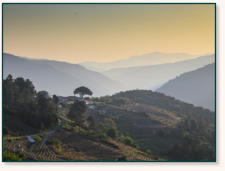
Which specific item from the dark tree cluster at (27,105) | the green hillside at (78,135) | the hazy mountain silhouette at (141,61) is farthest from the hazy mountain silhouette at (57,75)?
the green hillside at (78,135)

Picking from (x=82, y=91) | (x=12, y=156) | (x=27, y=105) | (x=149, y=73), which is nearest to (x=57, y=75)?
(x=82, y=91)

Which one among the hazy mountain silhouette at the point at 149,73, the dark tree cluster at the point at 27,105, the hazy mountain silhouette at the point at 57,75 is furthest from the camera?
the hazy mountain silhouette at the point at 149,73

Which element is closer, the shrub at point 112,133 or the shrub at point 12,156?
the shrub at point 12,156

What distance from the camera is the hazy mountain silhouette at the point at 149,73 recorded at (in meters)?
17.4

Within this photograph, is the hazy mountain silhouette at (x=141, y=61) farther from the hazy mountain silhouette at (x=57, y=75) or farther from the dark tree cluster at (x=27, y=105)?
the dark tree cluster at (x=27, y=105)

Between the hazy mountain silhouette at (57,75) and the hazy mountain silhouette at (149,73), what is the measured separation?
909mm

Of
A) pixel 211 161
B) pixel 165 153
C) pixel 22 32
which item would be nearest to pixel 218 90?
pixel 211 161

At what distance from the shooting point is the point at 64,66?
57.1 feet

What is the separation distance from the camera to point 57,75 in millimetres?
18844

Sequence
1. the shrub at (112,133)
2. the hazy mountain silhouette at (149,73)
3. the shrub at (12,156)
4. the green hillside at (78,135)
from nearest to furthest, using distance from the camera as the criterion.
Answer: the shrub at (12,156)
the green hillside at (78,135)
the hazy mountain silhouette at (149,73)
the shrub at (112,133)

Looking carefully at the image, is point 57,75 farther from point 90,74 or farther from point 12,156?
point 12,156

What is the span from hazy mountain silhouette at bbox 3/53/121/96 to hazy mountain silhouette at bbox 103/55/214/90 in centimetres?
91

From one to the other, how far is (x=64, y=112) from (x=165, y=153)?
9840 mm

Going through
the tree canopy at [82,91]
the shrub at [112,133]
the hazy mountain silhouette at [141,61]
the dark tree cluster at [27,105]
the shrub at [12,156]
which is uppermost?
the hazy mountain silhouette at [141,61]
